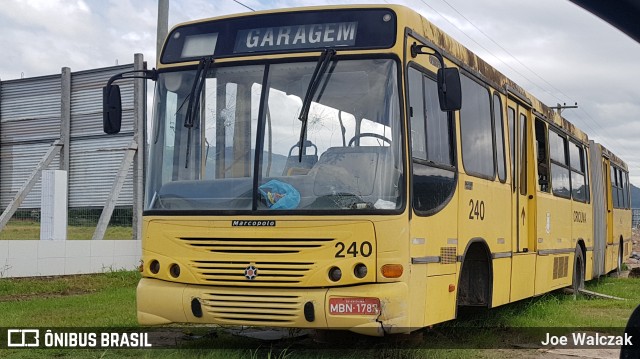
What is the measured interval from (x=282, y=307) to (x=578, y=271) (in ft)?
29.7

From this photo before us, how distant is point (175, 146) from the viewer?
7785 mm

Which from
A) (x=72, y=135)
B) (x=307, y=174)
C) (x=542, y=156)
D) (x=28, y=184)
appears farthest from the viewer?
(x=72, y=135)

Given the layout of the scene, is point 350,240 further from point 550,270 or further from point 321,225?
point 550,270

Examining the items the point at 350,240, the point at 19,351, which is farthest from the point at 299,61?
the point at 19,351

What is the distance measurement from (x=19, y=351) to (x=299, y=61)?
3.65 metres

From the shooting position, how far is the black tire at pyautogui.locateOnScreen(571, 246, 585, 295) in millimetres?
14203


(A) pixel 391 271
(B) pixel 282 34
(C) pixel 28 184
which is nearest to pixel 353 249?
(A) pixel 391 271

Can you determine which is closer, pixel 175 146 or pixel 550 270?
pixel 175 146

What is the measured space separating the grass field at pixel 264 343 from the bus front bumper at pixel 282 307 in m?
0.42

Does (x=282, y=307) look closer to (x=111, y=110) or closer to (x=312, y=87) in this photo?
(x=312, y=87)

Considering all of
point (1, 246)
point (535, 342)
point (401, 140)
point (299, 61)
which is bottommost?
point (535, 342)

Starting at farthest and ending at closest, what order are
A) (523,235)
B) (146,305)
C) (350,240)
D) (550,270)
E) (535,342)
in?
(550,270) → (523,235) → (535,342) → (146,305) → (350,240)

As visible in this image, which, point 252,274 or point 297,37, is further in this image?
point 297,37

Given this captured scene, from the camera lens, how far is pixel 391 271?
270 inches
